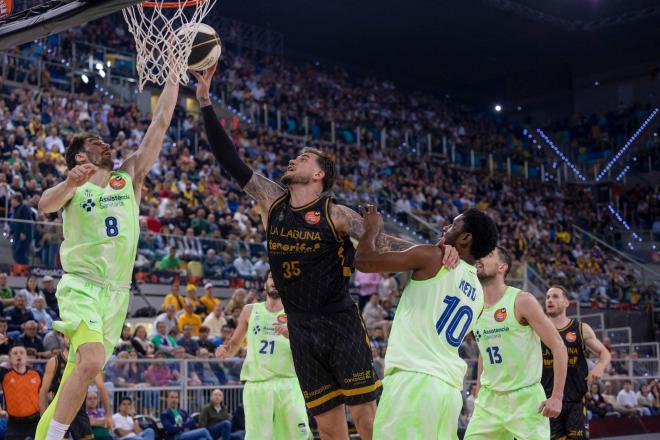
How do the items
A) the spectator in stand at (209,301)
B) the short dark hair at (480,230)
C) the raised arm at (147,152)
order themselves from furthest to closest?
the spectator in stand at (209,301) < the raised arm at (147,152) < the short dark hair at (480,230)

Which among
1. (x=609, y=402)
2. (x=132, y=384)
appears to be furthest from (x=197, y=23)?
(x=609, y=402)

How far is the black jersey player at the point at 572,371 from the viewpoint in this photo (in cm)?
912

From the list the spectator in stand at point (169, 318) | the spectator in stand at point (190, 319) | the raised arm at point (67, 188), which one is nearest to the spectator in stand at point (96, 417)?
the spectator in stand at point (169, 318)

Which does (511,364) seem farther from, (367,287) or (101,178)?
(367,287)

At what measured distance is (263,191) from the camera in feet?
22.0

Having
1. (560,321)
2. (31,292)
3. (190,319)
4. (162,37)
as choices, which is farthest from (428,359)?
(190,319)

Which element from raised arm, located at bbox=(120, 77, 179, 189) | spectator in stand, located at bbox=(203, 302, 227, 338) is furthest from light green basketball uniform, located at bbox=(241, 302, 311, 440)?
spectator in stand, located at bbox=(203, 302, 227, 338)

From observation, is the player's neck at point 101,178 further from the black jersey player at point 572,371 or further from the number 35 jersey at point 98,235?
the black jersey player at point 572,371

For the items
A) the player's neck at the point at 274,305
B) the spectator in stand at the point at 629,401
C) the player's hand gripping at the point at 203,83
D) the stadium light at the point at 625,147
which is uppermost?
the stadium light at the point at 625,147

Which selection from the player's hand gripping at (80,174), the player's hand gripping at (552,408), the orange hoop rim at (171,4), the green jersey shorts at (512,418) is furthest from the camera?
the orange hoop rim at (171,4)

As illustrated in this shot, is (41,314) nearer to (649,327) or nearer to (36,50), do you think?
(36,50)

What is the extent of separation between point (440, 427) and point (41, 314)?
9640 millimetres

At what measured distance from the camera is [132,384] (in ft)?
41.0

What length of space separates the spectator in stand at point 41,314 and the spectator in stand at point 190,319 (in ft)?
7.86
